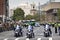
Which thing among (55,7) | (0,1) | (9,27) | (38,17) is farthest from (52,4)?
(9,27)

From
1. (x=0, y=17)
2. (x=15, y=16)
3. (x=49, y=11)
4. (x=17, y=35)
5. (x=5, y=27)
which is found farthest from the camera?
(x=49, y=11)

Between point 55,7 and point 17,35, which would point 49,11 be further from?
point 17,35

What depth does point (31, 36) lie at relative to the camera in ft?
108

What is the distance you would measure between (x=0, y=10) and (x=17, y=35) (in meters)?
68.6

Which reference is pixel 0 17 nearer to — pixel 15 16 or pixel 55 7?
pixel 15 16

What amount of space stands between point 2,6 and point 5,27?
166ft

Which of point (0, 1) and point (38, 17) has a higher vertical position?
point (0, 1)

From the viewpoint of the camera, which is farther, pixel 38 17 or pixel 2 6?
pixel 38 17

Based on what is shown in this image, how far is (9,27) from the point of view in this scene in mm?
59500

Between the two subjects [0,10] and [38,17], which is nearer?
[0,10]

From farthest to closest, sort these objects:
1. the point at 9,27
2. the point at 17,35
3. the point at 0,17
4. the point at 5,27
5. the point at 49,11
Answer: the point at 49,11 < the point at 0,17 < the point at 9,27 < the point at 5,27 < the point at 17,35

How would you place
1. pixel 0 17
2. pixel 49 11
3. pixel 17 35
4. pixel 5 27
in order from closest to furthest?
pixel 17 35 → pixel 5 27 → pixel 0 17 → pixel 49 11

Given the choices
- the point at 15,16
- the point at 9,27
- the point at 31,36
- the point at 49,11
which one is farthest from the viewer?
the point at 49,11

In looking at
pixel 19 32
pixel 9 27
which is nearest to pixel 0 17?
pixel 9 27
